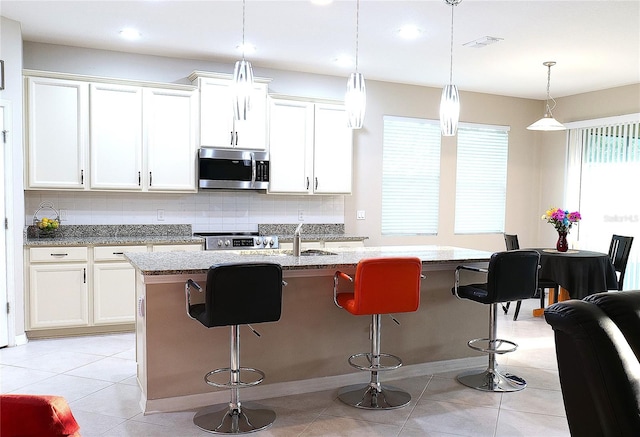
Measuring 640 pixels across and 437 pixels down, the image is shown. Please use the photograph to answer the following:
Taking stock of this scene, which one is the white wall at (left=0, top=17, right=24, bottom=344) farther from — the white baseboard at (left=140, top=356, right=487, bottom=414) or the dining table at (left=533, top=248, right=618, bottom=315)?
the dining table at (left=533, top=248, right=618, bottom=315)

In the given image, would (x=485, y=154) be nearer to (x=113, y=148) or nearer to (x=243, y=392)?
(x=113, y=148)

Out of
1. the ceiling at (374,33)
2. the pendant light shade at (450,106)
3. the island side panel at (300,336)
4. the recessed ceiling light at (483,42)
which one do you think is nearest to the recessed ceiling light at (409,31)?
the ceiling at (374,33)

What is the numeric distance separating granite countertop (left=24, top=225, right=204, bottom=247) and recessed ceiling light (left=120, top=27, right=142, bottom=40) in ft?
6.21

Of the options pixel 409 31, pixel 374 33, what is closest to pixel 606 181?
pixel 409 31

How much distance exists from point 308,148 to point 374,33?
5.44 ft

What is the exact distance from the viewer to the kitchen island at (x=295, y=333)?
334 cm

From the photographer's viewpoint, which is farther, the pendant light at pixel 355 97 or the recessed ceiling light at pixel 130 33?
the recessed ceiling light at pixel 130 33

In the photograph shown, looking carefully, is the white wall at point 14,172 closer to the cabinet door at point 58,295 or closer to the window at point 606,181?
the cabinet door at point 58,295

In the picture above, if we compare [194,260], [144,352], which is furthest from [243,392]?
[194,260]

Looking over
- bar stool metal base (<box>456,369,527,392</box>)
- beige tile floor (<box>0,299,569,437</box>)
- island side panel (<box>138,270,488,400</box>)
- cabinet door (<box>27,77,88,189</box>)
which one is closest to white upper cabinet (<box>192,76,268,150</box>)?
cabinet door (<box>27,77,88,189</box>)

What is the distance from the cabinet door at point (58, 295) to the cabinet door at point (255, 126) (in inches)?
78.8

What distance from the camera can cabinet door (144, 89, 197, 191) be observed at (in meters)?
5.51

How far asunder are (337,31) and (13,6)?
2628mm

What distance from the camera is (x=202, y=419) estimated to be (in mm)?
3281
